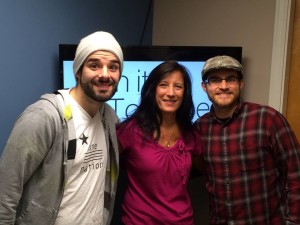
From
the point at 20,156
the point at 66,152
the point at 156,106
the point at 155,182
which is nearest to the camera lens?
the point at 20,156

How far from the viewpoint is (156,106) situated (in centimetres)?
169

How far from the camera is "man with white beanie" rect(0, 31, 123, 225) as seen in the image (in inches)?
47.5

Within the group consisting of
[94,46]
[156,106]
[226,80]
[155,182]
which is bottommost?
[155,182]

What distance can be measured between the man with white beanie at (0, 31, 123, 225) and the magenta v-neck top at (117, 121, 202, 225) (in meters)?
0.14

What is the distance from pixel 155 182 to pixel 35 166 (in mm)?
548

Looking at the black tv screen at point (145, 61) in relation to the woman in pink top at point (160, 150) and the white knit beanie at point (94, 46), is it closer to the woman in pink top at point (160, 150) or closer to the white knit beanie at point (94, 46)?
the woman in pink top at point (160, 150)

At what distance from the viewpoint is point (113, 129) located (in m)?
1.57

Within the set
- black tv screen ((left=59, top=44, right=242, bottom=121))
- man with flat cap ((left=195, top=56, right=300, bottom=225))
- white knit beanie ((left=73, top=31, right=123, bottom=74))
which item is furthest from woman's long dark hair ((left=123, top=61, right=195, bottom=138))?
black tv screen ((left=59, top=44, right=242, bottom=121))

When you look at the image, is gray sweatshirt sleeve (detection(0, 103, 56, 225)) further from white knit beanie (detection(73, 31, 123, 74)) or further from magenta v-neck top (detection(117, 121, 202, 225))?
magenta v-neck top (detection(117, 121, 202, 225))

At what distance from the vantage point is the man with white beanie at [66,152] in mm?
1207

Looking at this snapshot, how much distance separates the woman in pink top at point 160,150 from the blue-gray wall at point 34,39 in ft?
2.04

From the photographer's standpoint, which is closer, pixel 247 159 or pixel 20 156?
pixel 20 156

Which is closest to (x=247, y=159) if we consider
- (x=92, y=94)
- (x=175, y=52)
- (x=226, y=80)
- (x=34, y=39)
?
(x=226, y=80)

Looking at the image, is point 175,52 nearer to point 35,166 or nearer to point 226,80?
point 226,80
